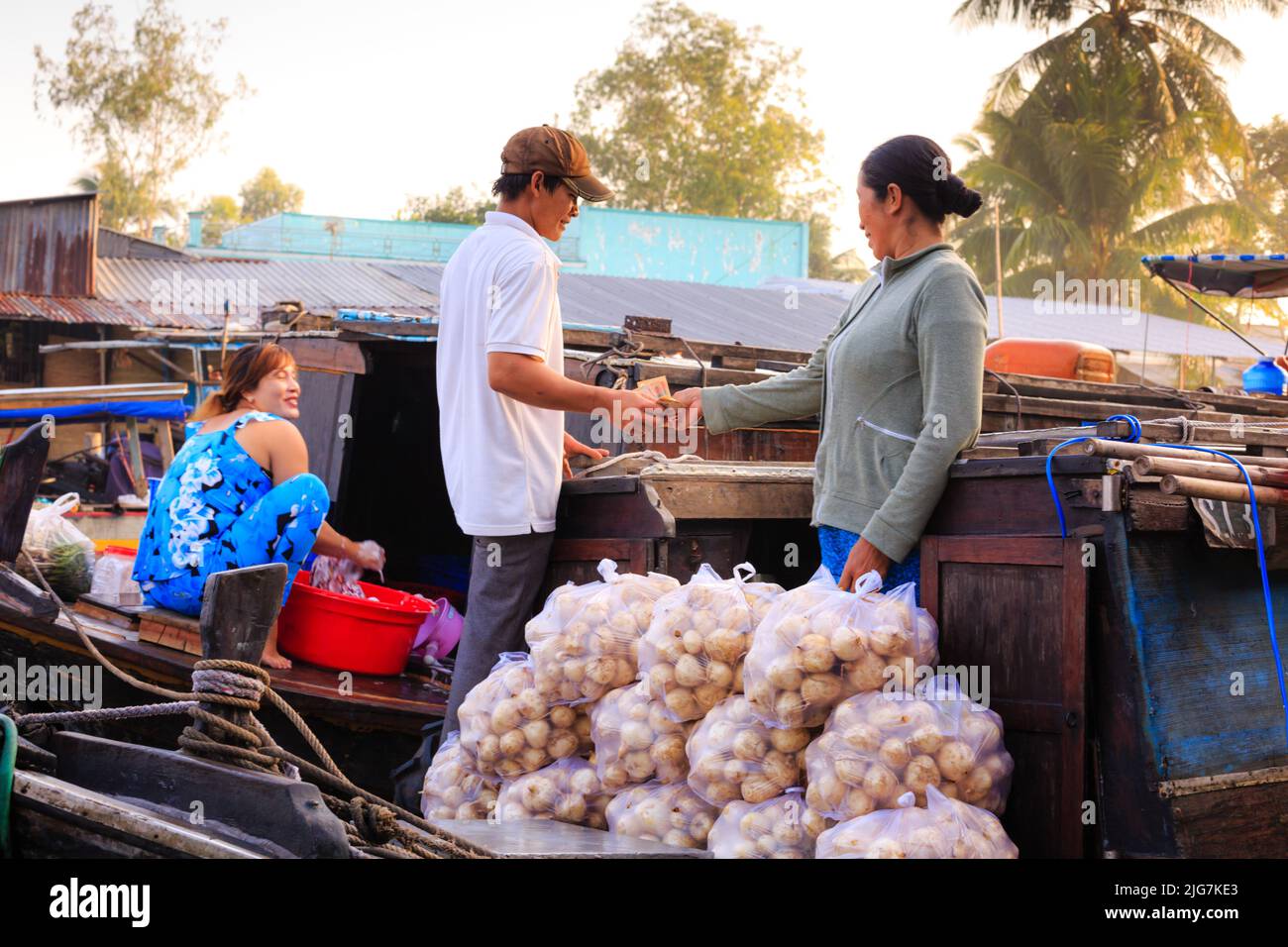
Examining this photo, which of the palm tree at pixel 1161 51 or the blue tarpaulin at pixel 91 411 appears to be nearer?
the blue tarpaulin at pixel 91 411

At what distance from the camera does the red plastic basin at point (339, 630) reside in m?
4.95

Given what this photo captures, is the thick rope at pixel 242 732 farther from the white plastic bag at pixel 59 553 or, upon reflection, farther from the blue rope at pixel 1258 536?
the white plastic bag at pixel 59 553

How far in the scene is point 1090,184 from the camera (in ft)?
81.8

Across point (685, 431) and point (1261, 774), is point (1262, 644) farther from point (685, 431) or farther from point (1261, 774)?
point (685, 431)

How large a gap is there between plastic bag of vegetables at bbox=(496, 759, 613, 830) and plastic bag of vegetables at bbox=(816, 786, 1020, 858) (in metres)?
0.77

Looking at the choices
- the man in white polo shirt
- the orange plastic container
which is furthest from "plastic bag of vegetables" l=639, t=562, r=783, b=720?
the orange plastic container

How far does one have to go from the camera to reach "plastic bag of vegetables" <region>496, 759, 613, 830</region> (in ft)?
10.6

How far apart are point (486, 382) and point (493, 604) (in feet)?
2.34

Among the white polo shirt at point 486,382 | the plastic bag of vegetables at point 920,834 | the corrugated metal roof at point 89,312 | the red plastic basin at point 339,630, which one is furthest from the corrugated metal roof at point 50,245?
the plastic bag of vegetables at point 920,834

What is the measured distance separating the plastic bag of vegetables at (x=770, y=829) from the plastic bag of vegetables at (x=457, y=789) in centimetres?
84

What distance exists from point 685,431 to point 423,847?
2723 millimetres
